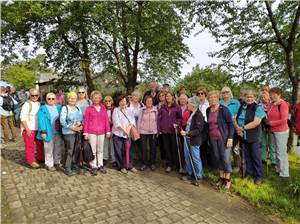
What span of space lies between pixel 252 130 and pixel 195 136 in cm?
115

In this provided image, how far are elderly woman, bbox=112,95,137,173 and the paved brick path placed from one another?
338mm

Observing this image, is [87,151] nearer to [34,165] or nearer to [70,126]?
[70,126]

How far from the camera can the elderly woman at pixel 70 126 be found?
5723mm

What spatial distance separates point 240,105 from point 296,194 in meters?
2.06

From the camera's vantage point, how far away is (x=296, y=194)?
4664 millimetres

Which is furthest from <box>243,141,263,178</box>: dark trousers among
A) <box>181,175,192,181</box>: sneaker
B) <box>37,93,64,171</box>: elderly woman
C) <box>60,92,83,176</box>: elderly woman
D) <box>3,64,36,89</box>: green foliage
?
<box>3,64,36,89</box>: green foliage

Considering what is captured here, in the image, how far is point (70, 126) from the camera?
5715mm

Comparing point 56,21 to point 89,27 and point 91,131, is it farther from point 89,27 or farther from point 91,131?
point 91,131

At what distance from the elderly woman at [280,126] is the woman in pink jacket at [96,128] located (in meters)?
3.65

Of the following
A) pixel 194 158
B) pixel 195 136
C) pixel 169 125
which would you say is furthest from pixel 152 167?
pixel 195 136

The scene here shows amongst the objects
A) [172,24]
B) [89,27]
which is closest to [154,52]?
[172,24]

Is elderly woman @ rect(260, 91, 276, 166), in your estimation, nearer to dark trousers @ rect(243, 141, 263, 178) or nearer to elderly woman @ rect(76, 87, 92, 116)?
dark trousers @ rect(243, 141, 263, 178)

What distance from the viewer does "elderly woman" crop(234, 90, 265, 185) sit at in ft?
17.1

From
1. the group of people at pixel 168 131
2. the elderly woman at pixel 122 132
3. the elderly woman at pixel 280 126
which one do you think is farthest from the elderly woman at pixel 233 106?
the elderly woman at pixel 122 132
